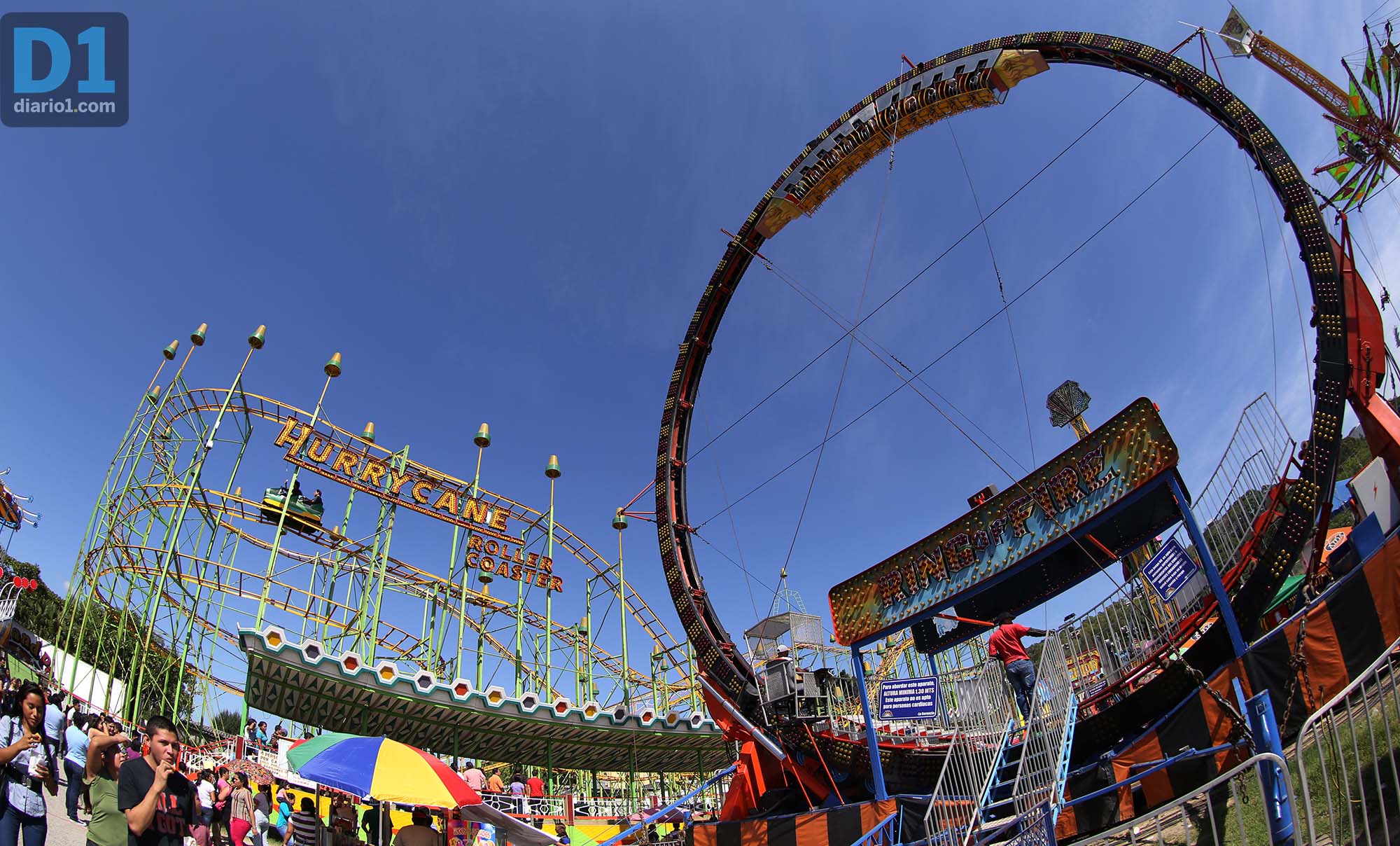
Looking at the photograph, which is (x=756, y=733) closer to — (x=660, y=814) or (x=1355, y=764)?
(x=660, y=814)

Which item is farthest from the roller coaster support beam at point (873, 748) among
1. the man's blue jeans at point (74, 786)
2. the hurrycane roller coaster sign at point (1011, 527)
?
the man's blue jeans at point (74, 786)

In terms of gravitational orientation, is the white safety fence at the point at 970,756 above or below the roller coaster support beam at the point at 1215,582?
below

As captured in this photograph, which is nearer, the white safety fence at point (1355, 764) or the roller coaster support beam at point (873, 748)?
the white safety fence at point (1355, 764)

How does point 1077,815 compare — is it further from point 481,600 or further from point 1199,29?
point 481,600

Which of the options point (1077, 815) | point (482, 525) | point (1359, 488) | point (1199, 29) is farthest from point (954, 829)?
point (482, 525)

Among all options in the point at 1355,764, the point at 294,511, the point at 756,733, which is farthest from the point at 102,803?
the point at 294,511

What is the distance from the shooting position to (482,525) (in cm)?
2511

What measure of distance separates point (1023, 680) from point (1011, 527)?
2.16 m

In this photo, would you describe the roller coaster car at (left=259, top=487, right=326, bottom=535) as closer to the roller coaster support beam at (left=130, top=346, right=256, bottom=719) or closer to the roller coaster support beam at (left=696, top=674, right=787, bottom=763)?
the roller coaster support beam at (left=130, top=346, right=256, bottom=719)

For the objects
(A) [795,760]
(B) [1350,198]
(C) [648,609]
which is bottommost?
(A) [795,760]

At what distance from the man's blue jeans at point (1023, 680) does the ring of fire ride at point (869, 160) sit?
88cm

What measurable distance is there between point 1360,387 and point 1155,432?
201 centimetres

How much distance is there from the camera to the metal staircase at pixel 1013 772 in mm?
7484

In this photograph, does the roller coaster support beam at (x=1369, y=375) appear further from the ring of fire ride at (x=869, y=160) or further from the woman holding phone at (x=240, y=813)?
the woman holding phone at (x=240, y=813)
